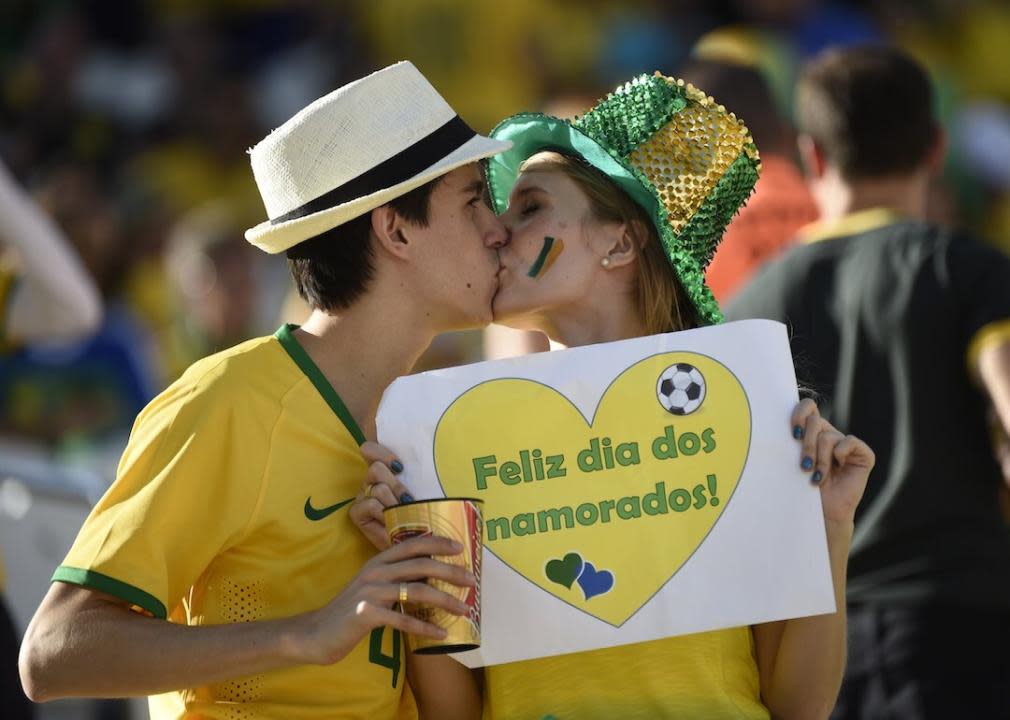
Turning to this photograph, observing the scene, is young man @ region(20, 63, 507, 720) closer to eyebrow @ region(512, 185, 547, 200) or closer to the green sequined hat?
eyebrow @ region(512, 185, 547, 200)

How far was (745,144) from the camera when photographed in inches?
122

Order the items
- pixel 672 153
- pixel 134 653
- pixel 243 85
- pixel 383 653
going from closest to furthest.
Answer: pixel 134 653 → pixel 383 653 → pixel 672 153 → pixel 243 85

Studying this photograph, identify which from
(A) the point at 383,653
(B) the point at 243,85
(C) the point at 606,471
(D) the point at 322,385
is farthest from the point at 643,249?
(B) the point at 243,85

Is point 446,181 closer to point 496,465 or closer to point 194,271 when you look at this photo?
point 496,465

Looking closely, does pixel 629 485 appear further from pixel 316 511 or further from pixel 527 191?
pixel 527 191

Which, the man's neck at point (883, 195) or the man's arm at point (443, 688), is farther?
the man's neck at point (883, 195)

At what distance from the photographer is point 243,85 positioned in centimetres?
992

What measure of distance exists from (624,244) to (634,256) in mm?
30

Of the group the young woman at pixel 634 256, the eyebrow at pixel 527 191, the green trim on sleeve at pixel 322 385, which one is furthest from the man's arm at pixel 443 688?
the eyebrow at pixel 527 191

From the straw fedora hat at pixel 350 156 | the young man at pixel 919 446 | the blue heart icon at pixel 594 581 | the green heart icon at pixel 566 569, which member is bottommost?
the young man at pixel 919 446

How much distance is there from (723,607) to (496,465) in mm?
437

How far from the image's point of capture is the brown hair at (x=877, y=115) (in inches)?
167

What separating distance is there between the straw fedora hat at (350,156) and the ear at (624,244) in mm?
305

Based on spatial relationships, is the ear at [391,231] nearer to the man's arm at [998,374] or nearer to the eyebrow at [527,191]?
the eyebrow at [527,191]
